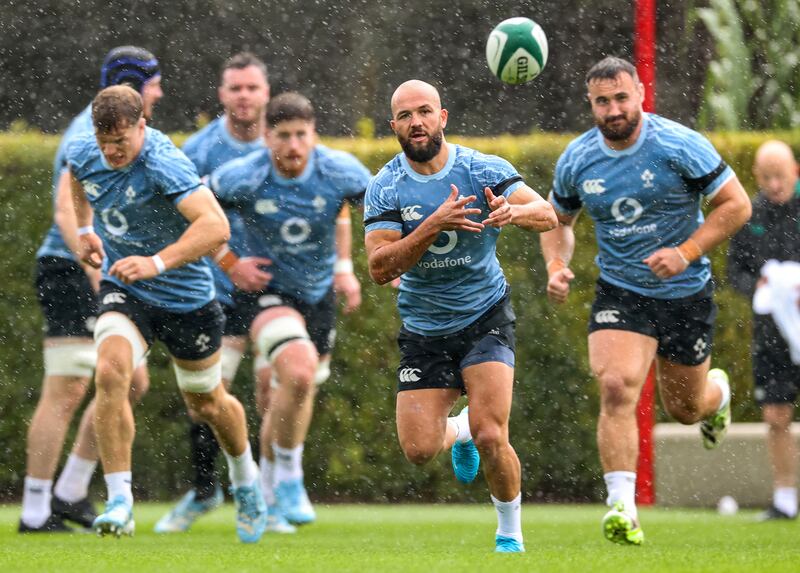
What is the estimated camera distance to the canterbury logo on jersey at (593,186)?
26.9ft

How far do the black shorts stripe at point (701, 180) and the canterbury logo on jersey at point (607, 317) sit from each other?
75 centimetres

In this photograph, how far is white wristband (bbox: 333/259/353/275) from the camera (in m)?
10.0

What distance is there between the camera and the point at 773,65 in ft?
51.1

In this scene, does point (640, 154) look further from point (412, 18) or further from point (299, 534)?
point (412, 18)

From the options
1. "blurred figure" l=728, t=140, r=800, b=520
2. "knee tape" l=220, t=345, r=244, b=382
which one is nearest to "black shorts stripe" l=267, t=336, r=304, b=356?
"knee tape" l=220, t=345, r=244, b=382

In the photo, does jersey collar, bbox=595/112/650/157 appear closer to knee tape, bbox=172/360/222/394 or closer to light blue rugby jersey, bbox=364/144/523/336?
light blue rugby jersey, bbox=364/144/523/336

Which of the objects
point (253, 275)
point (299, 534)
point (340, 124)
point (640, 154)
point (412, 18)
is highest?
point (412, 18)

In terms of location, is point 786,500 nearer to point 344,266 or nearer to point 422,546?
point 422,546

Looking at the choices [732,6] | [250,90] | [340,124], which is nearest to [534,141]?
[250,90]

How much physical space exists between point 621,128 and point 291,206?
92.7 inches

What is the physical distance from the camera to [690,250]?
7.90 meters

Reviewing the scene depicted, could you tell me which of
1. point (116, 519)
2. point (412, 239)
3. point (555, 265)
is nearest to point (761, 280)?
point (555, 265)

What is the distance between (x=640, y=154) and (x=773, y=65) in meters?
7.92

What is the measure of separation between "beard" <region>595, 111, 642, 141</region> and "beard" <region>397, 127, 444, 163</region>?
1.20 m
